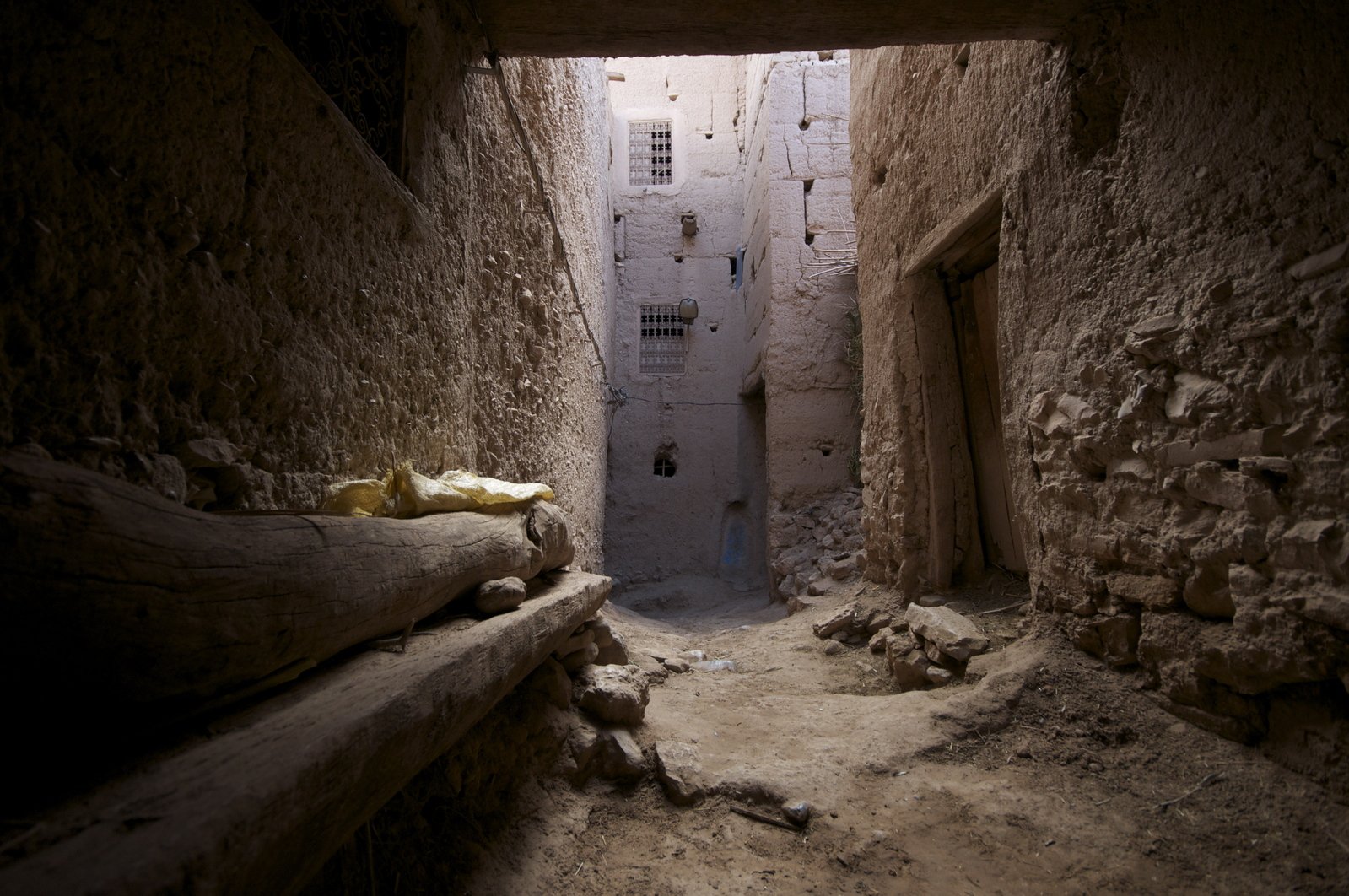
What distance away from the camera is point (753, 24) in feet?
8.75

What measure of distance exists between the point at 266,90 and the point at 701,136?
1106cm

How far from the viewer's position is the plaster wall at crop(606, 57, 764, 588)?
997 cm

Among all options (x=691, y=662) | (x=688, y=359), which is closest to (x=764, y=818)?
(x=691, y=662)

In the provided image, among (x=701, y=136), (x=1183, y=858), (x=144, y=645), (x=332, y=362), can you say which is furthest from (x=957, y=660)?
(x=701, y=136)

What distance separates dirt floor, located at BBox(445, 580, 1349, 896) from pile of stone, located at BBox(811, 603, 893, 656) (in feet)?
3.93

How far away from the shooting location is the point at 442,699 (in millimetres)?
1293

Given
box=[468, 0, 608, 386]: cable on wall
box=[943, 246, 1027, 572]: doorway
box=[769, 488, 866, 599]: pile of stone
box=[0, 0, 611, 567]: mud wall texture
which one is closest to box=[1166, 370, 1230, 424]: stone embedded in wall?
box=[943, 246, 1027, 572]: doorway

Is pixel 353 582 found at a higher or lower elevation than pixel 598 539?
higher

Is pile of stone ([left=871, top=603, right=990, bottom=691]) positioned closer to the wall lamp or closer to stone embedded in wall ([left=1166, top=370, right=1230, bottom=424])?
stone embedded in wall ([left=1166, top=370, right=1230, bottom=424])

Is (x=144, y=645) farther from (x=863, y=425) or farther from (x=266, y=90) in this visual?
(x=863, y=425)

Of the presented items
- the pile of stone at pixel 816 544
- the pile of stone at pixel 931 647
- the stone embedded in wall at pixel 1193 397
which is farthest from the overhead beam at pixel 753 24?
the pile of stone at pixel 816 544

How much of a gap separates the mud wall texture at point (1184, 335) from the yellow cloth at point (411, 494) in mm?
2151

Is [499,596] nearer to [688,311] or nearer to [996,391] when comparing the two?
[996,391]

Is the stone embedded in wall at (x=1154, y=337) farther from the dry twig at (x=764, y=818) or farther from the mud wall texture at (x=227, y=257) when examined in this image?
the mud wall texture at (x=227, y=257)
